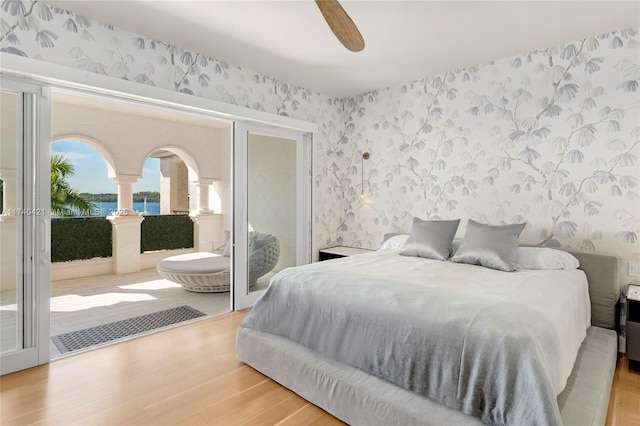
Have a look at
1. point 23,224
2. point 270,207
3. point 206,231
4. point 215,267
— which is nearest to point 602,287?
point 270,207

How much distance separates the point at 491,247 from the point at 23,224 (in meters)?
3.60

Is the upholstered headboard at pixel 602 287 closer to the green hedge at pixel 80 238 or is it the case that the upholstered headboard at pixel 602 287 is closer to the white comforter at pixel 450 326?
the white comforter at pixel 450 326

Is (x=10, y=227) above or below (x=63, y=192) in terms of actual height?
below

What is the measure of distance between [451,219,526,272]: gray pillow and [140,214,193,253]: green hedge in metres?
5.92

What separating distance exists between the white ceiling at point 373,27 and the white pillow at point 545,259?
6.10ft

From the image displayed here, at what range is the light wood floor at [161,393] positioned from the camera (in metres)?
1.97

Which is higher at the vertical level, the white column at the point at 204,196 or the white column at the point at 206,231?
the white column at the point at 204,196

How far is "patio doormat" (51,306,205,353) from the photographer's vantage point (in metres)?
3.02

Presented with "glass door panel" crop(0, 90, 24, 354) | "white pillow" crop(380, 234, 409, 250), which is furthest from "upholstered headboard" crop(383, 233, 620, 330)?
"glass door panel" crop(0, 90, 24, 354)

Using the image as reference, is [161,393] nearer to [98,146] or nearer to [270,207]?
[270,207]

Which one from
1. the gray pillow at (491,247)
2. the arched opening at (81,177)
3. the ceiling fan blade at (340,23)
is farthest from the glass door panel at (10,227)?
the gray pillow at (491,247)

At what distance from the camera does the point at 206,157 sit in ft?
23.0

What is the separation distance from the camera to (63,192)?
18.7 ft

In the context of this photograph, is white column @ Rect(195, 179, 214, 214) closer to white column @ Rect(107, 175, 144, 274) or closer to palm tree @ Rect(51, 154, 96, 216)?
white column @ Rect(107, 175, 144, 274)
